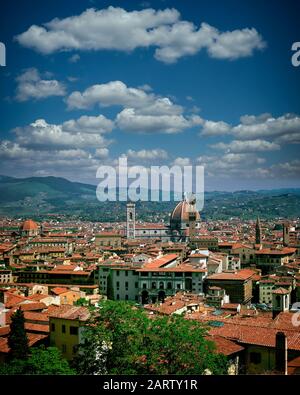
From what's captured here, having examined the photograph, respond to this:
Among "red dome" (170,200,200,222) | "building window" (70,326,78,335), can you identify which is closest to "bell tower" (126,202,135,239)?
"red dome" (170,200,200,222)

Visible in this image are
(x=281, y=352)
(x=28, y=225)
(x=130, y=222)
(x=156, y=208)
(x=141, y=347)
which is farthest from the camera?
(x=156, y=208)

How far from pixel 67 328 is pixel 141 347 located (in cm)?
243

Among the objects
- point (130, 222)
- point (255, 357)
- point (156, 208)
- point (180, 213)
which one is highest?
point (156, 208)

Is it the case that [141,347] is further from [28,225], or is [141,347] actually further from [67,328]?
[28,225]

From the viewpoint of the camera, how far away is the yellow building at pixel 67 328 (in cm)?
664

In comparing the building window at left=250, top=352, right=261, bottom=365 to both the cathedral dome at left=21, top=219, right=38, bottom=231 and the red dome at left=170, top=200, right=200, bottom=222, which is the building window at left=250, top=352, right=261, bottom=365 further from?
the cathedral dome at left=21, top=219, right=38, bottom=231

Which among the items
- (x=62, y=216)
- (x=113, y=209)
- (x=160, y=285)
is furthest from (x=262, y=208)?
(x=160, y=285)

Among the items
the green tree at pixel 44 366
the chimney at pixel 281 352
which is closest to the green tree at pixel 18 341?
the green tree at pixel 44 366

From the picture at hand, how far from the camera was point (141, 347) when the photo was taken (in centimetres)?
471

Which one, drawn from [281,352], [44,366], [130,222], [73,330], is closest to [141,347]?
[44,366]

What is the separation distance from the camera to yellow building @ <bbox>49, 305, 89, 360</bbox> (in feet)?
21.8

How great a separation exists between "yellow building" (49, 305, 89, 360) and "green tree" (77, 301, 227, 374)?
4.63 feet

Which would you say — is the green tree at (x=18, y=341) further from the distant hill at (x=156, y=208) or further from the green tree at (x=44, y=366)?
the distant hill at (x=156, y=208)

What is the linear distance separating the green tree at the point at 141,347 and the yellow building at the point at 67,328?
1.41m
